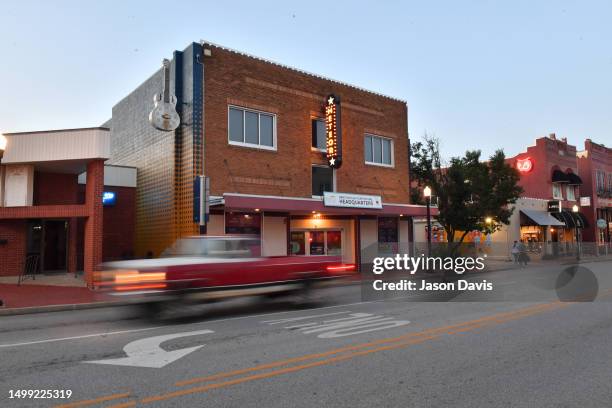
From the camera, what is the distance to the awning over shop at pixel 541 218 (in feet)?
122

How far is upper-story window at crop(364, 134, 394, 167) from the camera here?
25859 millimetres

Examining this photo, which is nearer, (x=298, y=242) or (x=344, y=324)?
(x=344, y=324)

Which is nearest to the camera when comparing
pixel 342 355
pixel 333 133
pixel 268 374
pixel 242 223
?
pixel 268 374

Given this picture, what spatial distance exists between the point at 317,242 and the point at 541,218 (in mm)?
23307

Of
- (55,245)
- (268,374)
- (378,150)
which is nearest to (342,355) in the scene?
(268,374)

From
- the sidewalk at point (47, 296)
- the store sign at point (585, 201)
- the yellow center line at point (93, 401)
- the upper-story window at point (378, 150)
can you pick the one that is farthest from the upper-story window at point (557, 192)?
the yellow center line at point (93, 401)

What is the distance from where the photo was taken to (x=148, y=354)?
7125mm

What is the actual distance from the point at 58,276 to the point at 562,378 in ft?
64.0

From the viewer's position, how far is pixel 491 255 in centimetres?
3753

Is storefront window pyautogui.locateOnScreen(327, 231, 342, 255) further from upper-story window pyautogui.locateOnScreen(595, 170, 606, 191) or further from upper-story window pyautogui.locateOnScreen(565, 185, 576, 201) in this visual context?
upper-story window pyautogui.locateOnScreen(595, 170, 606, 191)

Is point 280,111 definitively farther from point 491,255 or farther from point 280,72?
point 491,255

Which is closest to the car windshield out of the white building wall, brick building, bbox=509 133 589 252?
the white building wall

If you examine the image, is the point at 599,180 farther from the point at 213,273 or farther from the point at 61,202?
the point at 213,273

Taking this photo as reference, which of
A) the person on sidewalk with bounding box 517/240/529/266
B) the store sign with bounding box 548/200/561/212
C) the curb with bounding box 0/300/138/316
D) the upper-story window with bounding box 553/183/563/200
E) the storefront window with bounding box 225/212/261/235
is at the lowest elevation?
the curb with bounding box 0/300/138/316
